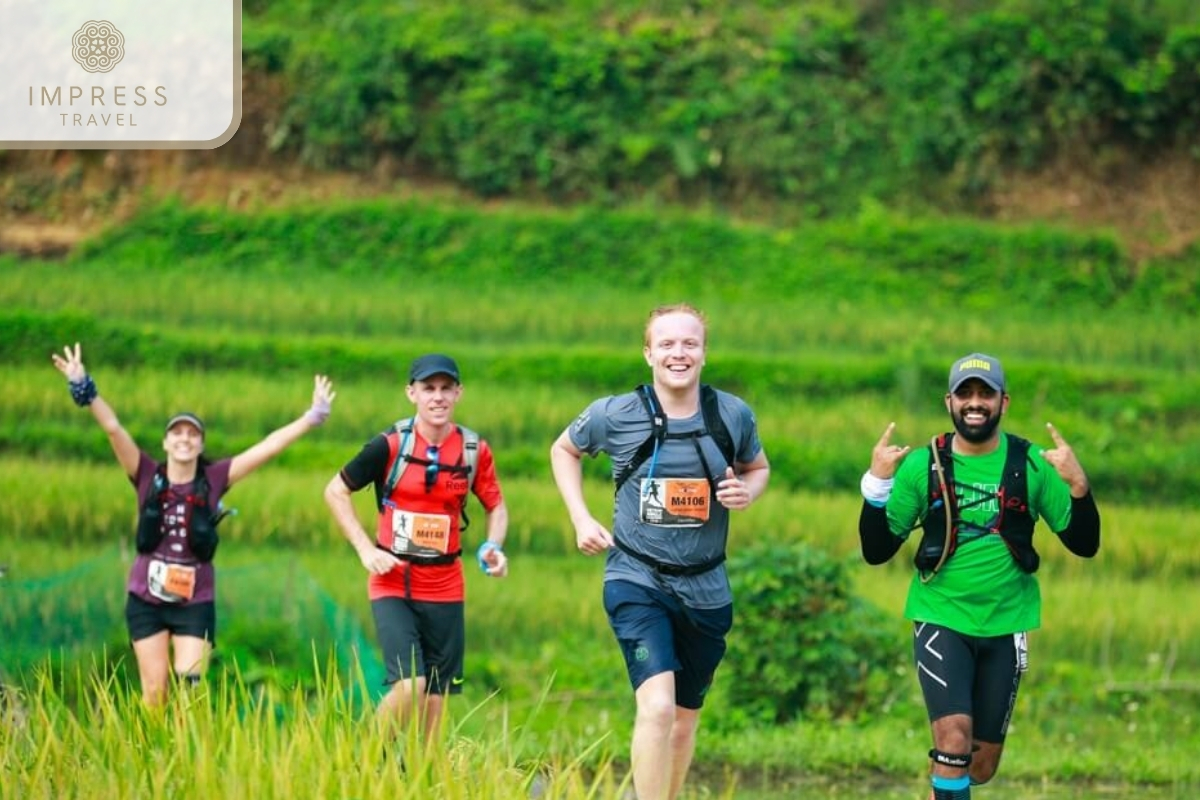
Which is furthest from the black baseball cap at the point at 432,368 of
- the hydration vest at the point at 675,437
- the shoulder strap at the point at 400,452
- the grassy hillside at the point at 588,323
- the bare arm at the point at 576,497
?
the grassy hillside at the point at 588,323

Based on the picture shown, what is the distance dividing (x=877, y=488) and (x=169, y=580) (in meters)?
3.31

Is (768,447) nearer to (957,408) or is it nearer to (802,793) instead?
(802,793)

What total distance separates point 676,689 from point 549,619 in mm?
5264

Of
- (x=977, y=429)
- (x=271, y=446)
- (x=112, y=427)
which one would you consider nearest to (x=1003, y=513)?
(x=977, y=429)

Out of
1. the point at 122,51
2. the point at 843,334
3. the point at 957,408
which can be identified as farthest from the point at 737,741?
the point at 122,51

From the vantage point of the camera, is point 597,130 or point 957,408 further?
point 597,130

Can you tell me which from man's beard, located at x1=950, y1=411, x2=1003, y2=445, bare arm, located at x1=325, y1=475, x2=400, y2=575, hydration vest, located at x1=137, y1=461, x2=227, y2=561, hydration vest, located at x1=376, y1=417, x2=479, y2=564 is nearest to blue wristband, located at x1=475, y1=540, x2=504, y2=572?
hydration vest, located at x1=376, y1=417, x2=479, y2=564

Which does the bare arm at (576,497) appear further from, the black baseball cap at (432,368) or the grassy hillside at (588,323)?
the grassy hillside at (588,323)

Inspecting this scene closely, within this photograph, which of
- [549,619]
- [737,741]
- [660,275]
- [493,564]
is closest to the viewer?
[493,564]

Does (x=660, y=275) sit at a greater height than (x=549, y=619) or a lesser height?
greater

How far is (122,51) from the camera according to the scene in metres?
18.3

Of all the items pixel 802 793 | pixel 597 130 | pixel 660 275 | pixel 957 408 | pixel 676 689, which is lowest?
pixel 802 793

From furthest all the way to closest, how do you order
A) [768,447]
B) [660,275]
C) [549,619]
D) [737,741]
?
1. [660,275]
2. [768,447]
3. [549,619]
4. [737,741]

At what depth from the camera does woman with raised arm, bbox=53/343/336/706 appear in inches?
340
